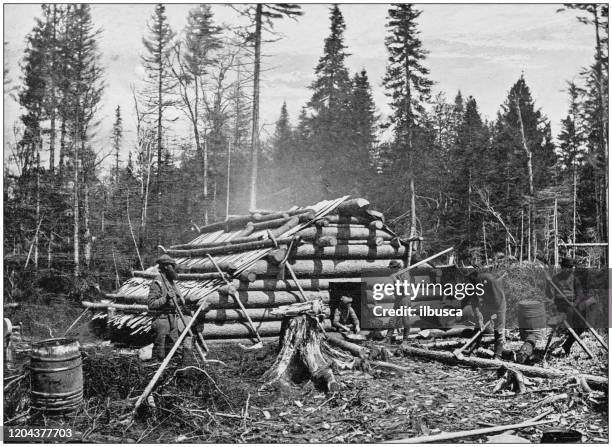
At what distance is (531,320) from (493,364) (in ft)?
4.39

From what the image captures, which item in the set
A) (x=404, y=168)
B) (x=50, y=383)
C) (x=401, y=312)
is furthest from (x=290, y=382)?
(x=404, y=168)

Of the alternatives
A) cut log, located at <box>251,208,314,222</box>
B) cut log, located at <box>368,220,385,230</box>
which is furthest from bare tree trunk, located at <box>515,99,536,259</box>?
cut log, located at <box>251,208,314,222</box>

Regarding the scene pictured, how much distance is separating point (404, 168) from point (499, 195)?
32.7ft

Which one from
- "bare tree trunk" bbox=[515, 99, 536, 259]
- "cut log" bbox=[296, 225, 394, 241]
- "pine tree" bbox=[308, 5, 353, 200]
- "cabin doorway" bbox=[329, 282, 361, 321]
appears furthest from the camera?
"pine tree" bbox=[308, 5, 353, 200]

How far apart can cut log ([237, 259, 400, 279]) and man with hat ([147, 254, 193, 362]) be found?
8.39ft

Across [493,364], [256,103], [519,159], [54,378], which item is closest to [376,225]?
[493,364]

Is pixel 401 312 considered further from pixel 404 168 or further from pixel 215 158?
pixel 215 158

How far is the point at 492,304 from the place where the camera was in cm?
985

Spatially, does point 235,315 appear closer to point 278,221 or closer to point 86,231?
point 278,221

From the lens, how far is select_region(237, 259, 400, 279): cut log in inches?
452

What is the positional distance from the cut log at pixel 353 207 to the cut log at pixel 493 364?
12.1 ft

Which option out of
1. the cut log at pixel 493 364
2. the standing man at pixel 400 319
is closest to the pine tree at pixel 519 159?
the standing man at pixel 400 319

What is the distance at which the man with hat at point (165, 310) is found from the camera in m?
8.53

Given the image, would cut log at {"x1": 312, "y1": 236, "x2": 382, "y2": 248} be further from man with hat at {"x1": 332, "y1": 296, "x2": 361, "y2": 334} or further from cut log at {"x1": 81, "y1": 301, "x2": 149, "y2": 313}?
cut log at {"x1": 81, "y1": 301, "x2": 149, "y2": 313}
